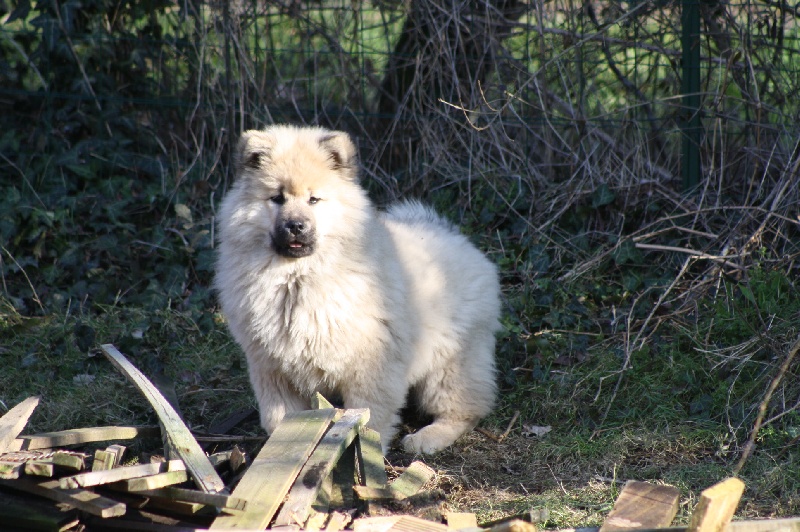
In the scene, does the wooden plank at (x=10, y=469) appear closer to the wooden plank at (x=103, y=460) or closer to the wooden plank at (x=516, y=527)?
the wooden plank at (x=103, y=460)

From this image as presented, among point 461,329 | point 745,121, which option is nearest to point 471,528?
point 461,329

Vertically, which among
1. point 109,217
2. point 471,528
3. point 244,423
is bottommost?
point 244,423

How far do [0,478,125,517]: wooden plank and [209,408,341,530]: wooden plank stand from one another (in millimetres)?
355

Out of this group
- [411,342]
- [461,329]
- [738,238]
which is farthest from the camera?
[738,238]

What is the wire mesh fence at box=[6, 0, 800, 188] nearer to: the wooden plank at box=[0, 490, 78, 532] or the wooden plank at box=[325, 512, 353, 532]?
the wooden plank at box=[325, 512, 353, 532]

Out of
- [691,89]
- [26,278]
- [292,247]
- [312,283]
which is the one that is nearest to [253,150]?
[292,247]

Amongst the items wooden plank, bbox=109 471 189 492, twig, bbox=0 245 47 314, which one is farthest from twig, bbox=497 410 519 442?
twig, bbox=0 245 47 314

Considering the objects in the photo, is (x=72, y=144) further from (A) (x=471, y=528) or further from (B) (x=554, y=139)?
(A) (x=471, y=528)

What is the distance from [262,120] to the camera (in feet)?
20.7

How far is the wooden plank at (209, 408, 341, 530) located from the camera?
2.71m

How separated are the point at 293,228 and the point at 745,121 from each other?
10.9 feet

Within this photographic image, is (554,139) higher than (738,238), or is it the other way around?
(554,139)

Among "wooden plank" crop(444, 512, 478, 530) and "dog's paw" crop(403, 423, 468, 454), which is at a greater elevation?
"wooden plank" crop(444, 512, 478, 530)

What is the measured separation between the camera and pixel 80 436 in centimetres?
353
